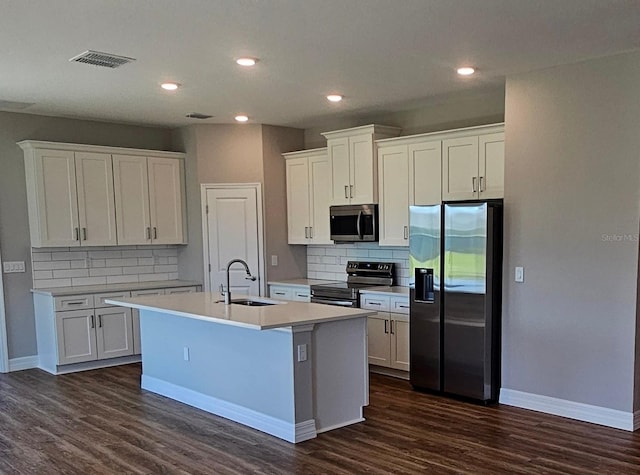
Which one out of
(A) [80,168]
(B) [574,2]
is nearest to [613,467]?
(B) [574,2]

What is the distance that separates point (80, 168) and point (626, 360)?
5.51m

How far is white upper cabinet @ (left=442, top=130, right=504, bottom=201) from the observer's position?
4.98 meters

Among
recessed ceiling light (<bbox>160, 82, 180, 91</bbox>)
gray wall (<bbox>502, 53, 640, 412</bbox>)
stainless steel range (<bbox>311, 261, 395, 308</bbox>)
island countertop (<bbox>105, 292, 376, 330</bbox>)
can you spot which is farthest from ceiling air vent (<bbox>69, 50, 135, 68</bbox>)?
stainless steel range (<bbox>311, 261, 395, 308</bbox>)

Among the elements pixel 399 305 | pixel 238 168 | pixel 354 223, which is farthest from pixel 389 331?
pixel 238 168

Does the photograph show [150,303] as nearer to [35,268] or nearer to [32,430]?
[32,430]

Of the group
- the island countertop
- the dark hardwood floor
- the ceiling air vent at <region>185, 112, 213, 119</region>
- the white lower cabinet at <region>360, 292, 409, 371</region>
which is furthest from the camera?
the ceiling air vent at <region>185, 112, 213, 119</region>

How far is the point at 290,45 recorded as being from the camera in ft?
12.3

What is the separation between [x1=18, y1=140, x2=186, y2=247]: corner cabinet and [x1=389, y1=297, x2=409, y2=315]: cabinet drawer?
2877 millimetres

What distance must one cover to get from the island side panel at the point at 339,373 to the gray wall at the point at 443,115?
2432 mm

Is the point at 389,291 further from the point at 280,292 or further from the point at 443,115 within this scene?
the point at 443,115

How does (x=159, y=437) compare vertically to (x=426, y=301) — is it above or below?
below

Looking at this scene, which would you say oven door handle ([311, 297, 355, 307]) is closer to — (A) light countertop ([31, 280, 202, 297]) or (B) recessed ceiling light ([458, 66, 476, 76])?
(A) light countertop ([31, 280, 202, 297])

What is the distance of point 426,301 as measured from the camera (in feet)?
16.3

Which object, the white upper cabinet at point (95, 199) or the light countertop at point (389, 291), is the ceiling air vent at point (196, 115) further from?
the light countertop at point (389, 291)
